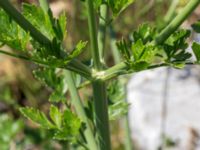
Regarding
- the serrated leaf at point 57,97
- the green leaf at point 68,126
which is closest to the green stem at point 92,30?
the green leaf at point 68,126

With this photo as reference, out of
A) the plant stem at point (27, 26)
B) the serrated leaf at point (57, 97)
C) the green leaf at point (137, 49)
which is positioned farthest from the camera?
the serrated leaf at point (57, 97)

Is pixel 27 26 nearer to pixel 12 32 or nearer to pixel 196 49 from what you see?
pixel 12 32

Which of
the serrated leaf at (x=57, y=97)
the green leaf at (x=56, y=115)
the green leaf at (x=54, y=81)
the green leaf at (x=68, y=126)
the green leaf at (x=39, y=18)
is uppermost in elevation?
the green leaf at (x=39, y=18)

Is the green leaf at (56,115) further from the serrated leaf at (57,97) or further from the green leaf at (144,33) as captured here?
the green leaf at (144,33)

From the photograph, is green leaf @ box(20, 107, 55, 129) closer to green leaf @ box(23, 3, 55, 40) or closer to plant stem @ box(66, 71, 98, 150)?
plant stem @ box(66, 71, 98, 150)

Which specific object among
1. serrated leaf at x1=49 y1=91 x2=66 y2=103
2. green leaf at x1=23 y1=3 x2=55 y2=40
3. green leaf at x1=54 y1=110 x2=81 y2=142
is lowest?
green leaf at x1=54 y1=110 x2=81 y2=142

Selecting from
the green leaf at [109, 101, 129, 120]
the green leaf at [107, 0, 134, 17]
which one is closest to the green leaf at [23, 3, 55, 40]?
the green leaf at [107, 0, 134, 17]

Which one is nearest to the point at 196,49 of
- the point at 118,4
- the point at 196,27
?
the point at 196,27

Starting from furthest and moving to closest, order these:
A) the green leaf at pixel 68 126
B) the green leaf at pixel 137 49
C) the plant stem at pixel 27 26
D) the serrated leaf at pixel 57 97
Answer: the serrated leaf at pixel 57 97 < the green leaf at pixel 68 126 < the green leaf at pixel 137 49 < the plant stem at pixel 27 26
